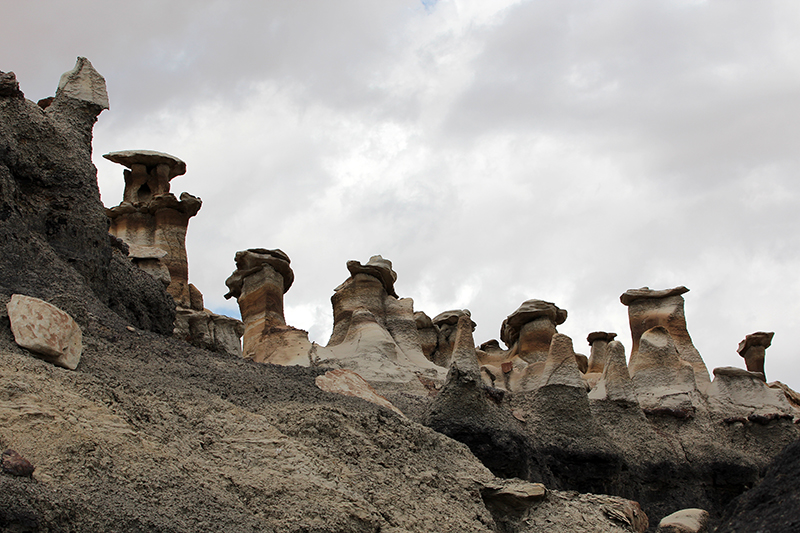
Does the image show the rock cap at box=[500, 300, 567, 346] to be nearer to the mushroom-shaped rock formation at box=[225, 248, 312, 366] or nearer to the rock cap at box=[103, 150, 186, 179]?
the mushroom-shaped rock formation at box=[225, 248, 312, 366]

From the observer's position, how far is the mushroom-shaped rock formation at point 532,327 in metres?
20.6

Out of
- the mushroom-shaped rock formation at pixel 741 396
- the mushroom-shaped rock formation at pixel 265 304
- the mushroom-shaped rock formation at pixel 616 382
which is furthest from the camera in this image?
the mushroom-shaped rock formation at pixel 265 304

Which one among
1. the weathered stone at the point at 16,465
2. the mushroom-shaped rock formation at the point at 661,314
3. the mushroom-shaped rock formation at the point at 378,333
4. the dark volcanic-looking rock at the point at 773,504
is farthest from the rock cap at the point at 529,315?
the weathered stone at the point at 16,465

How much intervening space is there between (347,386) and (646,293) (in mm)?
13866

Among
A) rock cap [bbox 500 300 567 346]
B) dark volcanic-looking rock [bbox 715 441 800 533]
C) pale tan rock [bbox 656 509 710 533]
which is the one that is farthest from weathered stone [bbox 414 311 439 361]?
dark volcanic-looking rock [bbox 715 441 800 533]

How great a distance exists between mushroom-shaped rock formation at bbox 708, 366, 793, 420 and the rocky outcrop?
1086 cm

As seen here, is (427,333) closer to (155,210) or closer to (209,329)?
(155,210)

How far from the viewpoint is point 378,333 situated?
1580 cm

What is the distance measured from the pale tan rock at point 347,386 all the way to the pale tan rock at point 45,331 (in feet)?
7.76

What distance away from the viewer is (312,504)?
5.11m

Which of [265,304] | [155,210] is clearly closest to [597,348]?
[265,304]

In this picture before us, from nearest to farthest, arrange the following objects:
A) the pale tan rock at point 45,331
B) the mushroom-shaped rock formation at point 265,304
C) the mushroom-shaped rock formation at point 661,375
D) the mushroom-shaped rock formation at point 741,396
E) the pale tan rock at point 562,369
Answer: the pale tan rock at point 45,331, the pale tan rock at point 562,369, the mushroom-shaped rock formation at point 661,375, the mushroom-shaped rock formation at point 741,396, the mushroom-shaped rock formation at point 265,304

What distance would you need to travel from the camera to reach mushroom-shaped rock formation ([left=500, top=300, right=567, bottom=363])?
20562mm

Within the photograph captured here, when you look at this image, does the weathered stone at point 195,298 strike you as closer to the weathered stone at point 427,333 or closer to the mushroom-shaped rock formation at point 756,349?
the weathered stone at point 427,333
